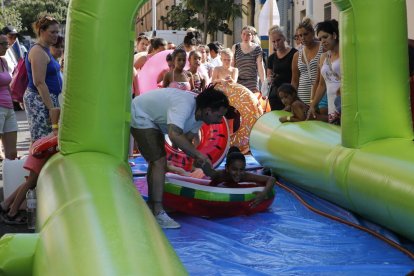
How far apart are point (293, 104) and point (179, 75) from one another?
1684 millimetres

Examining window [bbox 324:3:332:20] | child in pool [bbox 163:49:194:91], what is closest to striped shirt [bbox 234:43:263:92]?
child in pool [bbox 163:49:194:91]

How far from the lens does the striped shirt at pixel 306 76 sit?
Answer: 6.81 meters

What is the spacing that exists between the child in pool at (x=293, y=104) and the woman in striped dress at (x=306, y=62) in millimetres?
212

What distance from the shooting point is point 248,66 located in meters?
9.30

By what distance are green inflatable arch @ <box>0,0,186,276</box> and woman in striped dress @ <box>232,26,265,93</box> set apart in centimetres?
454

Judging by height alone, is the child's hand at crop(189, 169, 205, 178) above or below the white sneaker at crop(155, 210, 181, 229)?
above

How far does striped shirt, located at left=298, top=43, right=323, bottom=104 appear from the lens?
681cm

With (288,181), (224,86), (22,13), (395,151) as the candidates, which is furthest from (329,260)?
(22,13)

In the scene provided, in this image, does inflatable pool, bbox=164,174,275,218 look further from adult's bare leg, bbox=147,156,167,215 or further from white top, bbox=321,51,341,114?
white top, bbox=321,51,341,114

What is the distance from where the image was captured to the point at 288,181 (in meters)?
6.55

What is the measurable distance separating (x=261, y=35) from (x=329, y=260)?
9818 millimetres

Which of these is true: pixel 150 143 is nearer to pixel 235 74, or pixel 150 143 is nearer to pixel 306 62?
pixel 306 62

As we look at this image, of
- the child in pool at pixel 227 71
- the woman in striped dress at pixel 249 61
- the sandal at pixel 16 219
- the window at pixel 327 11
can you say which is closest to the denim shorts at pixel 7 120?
the sandal at pixel 16 219

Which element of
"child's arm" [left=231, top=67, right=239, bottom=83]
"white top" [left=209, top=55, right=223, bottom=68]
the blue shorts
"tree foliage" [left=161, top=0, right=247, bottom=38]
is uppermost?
"tree foliage" [left=161, top=0, right=247, bottom=38]
